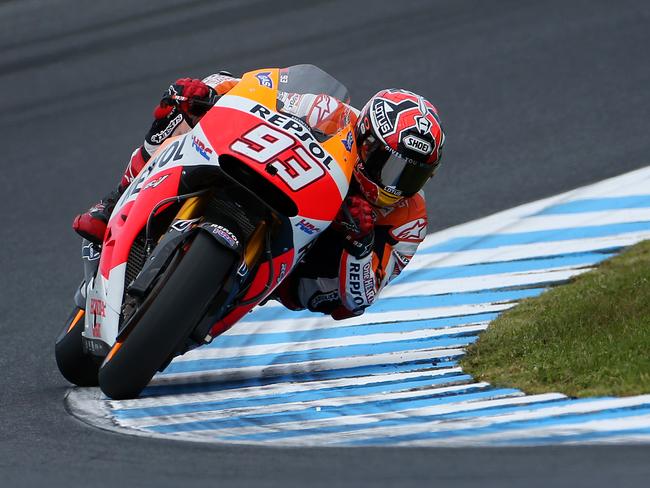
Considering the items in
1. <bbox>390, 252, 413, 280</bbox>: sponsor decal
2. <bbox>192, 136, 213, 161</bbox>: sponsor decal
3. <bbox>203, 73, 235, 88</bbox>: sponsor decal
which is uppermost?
<bbox>192, 136, 213, 161</bbox>: sponsor decal

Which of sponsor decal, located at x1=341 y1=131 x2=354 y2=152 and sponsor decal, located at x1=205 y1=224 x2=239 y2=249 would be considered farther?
sponsor decal, located at x1=341 y1=131 x2=354 y2=152

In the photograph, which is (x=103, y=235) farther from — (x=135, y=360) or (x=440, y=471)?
(x=440, y=471)

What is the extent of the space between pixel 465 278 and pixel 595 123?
3.06m

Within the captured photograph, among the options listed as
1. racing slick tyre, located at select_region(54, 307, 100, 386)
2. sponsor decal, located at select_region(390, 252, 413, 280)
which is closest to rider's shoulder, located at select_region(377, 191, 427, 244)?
sponsor decal, located at select_region(390, 252, 413, 280)

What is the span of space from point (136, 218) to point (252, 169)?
65 cm

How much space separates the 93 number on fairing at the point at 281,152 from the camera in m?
5.34

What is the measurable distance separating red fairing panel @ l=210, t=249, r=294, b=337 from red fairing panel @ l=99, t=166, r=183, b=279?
529mm

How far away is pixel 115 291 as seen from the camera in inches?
217

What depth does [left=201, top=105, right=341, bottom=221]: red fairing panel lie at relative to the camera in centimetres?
534

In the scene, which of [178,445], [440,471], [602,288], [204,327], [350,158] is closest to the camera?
[440,471]

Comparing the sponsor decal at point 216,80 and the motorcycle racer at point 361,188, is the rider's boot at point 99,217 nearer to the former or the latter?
the motorcycle racer at point 361,188

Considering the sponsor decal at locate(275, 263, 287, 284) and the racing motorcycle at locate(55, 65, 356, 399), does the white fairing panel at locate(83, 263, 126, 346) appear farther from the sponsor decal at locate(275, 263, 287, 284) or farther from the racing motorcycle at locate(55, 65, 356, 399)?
the sponsor decal at locate(275, 263, 287, 284)

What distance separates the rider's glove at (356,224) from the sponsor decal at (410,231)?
436 mm

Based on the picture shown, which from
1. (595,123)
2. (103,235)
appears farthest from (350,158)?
(595,123)
